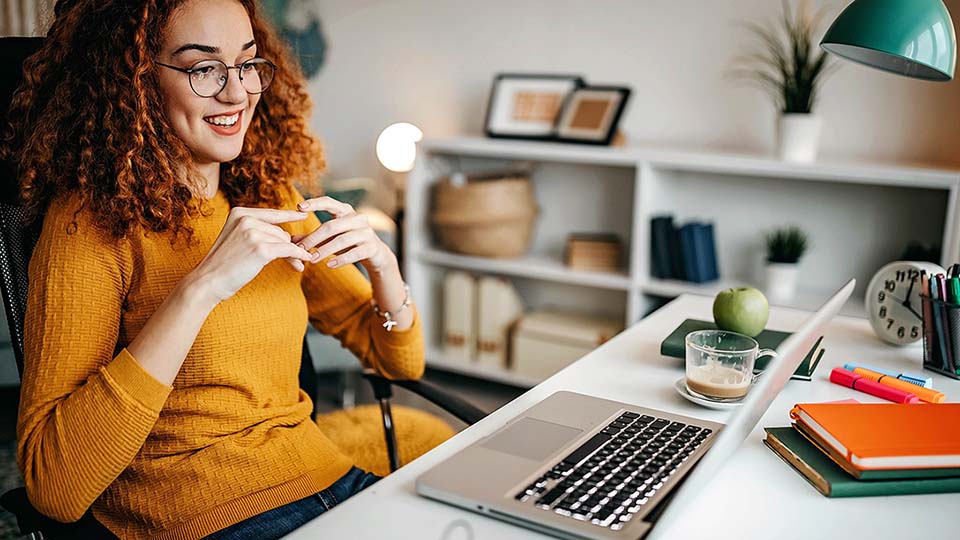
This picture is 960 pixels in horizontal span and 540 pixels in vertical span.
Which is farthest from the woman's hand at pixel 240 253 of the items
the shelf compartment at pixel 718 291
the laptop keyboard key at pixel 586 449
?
the shelf compartment at pixel 718 291

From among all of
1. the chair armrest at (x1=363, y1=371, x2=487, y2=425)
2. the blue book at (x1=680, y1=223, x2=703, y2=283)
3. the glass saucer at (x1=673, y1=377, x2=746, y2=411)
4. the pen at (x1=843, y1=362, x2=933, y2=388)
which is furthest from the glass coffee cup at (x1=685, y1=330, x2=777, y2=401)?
the blue book at (x1=680, y1=223, x2=703, y2=283)

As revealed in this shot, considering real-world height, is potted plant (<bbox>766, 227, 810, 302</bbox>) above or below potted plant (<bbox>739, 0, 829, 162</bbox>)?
below

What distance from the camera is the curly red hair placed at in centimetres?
130

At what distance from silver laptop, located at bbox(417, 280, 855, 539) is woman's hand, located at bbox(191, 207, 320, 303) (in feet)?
1.24

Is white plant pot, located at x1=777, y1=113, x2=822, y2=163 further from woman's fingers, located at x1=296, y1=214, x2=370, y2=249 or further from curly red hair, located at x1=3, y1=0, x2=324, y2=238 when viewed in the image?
curly red hair, located at x1=3, y1=0, x2=324, y2=238

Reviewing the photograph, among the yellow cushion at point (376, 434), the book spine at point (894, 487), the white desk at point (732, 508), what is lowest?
the yellow cushion at point (376, 434)

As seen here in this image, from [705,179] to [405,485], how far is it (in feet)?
7.85

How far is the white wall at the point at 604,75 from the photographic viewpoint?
2889 millimetres

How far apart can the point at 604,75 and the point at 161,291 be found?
234cm

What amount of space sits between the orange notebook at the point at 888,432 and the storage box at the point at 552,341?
6.66 ft

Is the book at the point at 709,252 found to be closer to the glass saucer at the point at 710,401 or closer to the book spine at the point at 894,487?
the glass saucer at the point at 710,401

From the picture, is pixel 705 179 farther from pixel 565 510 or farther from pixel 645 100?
pixel 565 510

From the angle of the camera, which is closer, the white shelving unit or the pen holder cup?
the pen holder cup

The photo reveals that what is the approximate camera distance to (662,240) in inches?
119
